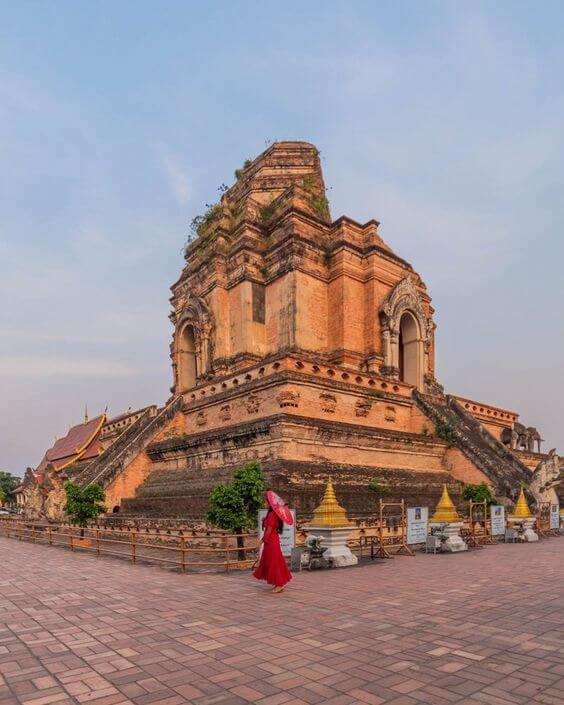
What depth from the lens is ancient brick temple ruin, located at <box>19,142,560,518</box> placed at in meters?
16.3

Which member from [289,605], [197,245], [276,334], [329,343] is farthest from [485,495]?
[197,245]

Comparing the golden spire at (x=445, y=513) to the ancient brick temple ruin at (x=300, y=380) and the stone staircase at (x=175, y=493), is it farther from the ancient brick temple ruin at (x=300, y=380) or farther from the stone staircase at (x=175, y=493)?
the stone staircase at (x=175, y=493)

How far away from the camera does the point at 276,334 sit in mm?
22281

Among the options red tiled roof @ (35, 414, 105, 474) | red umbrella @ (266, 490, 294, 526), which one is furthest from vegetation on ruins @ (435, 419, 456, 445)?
red tiled roof @ (35, 414, 105, 474)

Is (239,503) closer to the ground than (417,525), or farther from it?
farther from it

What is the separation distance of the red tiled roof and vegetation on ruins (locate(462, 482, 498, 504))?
22.9 m

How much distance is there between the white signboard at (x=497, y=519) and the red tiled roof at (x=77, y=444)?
79.0ft

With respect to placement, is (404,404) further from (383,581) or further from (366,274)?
(383,581)

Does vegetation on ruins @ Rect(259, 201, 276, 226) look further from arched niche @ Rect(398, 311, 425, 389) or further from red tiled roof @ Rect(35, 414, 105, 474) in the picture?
red tiled roof @ Rect(35, 414, 105, 474)

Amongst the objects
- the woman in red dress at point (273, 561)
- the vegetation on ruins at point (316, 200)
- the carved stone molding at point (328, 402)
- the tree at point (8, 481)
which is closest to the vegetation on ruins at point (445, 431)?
the carved stone molding at point (328, 402)

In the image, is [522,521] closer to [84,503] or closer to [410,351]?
[410,351]

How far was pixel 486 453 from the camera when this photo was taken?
19.9 m

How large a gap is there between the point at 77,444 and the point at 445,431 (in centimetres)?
2713

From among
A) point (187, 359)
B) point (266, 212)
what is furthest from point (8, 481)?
point (266, 212)
